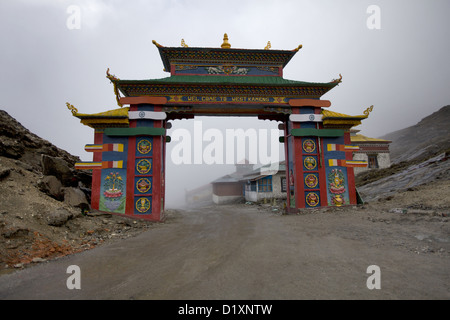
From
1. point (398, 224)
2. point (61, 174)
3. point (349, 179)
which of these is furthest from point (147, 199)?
point (349, 179)

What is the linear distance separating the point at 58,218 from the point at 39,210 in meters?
0.55

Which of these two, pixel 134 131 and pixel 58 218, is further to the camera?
pixel 134 131

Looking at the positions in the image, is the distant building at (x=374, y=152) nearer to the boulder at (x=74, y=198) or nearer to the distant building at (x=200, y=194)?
the boulder at (x=74, y=198)

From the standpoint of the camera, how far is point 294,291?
9.09 ft

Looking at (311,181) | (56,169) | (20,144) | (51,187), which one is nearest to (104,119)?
(56,169)

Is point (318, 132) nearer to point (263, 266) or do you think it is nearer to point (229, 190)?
point (263, 266)

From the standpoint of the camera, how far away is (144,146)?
31.9 feet

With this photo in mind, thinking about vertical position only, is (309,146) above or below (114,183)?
above

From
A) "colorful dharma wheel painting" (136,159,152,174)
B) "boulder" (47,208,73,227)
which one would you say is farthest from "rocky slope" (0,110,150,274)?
"colorful dharma wheel painting" (136,159,152,174)

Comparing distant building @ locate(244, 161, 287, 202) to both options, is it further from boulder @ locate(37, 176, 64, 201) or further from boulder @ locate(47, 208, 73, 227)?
boulder @ locate(47, 208, 73, 227)

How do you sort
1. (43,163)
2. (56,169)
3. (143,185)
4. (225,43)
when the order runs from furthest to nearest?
(225,43)
(143,185)
(56,169)
(43,163)
